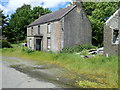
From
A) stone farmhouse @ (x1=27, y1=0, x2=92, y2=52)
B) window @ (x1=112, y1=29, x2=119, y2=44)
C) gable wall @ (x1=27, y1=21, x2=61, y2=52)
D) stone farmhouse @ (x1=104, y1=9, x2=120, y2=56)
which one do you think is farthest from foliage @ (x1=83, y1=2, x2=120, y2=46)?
window @ (x1=112, y1=29, x2=119, y2=44)

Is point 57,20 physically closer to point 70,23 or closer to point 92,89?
point 70,23

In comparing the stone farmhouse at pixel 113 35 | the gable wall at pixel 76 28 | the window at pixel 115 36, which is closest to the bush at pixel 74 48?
the gable wall at pixel 76 28

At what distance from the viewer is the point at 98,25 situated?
98.9ft

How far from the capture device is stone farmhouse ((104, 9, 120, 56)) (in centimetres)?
1534

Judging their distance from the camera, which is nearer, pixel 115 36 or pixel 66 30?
pixel 115 36

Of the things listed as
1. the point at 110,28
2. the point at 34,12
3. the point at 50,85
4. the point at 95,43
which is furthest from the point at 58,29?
the point at 34,12

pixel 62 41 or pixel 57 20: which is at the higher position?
pixel 57 20

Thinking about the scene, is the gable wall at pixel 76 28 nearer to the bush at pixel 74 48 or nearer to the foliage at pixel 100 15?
the bush at pixel 74 48

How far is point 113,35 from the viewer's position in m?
15.9

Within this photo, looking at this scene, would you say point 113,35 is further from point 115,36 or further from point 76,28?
point 76,28

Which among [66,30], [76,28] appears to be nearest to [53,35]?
[66,30]

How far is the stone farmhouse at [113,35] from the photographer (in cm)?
1534

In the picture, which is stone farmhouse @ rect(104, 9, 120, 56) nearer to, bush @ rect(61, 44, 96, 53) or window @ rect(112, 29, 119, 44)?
window @ rect(112, 29, 119, 44)

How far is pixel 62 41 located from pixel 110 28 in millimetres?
8501
